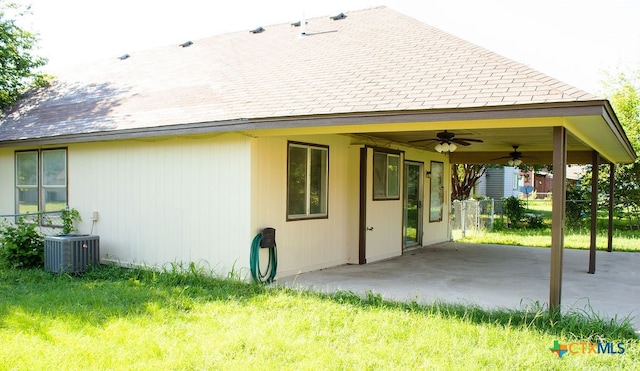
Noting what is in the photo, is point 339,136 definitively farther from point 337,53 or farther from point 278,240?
point 278,240

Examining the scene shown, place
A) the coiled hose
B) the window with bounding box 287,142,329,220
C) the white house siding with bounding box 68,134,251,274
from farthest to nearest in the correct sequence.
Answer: the window with bounding box 287,142,329,220 → the white house siding with bounding box 68,134,251,274 → the coiled hose

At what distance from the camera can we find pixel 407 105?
20.2ft

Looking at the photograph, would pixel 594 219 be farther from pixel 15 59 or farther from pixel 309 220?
pixel 15 59

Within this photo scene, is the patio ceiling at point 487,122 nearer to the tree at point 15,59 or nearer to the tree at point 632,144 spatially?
the tree at point 15,59

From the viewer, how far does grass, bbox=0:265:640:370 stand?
4340 mm

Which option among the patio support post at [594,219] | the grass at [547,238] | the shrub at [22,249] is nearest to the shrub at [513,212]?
the grass at [547,238]

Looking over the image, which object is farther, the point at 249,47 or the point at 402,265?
the point at 249,47

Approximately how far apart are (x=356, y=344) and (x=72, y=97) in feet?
30.9

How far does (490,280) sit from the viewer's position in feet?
27.2

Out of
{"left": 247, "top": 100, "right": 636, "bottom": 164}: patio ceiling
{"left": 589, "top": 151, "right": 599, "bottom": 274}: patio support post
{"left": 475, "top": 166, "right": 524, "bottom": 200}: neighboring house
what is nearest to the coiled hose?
{"left": 247, "top": 100, "right": 636, "bottom": 164}: patio ceiling

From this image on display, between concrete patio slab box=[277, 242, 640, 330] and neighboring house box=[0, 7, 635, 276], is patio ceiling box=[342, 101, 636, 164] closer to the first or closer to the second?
neighboring house box=[0, 7, 635, 276]

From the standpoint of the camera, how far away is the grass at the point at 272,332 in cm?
434

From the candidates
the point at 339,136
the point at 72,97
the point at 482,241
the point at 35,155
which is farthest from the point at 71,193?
the point at 482,241

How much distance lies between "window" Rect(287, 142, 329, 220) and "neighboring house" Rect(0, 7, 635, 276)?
0.09 feet
